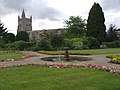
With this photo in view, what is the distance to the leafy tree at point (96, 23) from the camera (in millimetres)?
46969

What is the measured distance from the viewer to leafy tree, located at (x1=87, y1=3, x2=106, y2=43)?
47.0 m

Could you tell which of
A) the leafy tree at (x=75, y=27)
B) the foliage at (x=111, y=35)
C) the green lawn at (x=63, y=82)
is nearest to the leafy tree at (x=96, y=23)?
the foliage at (x=111, y=35)

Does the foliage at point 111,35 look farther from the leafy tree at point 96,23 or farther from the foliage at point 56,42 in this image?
the foliage at point 56,42

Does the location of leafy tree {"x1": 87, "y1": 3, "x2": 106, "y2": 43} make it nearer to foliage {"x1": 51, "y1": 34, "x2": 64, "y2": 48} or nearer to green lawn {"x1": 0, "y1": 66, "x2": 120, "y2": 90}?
foliage {"x1": 51, "y1": 34, "x2": 64, "y2": 48}

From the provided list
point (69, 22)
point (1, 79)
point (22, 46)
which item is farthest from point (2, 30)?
point (1, 79)

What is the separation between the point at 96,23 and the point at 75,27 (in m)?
10.7

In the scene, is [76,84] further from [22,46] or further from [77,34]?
[77,34]

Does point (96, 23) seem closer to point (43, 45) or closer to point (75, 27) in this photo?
point (75, 27)

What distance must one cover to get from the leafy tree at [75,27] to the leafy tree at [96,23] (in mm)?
8142

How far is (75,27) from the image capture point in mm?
57406

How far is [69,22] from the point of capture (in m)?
59.4

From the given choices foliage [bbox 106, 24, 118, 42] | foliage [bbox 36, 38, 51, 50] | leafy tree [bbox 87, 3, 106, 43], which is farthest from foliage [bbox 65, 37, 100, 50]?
foliage [bbox 106, 24, 118, 42]

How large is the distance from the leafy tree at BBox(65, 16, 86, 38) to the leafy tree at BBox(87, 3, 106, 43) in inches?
321

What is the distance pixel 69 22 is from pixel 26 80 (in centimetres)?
5096
